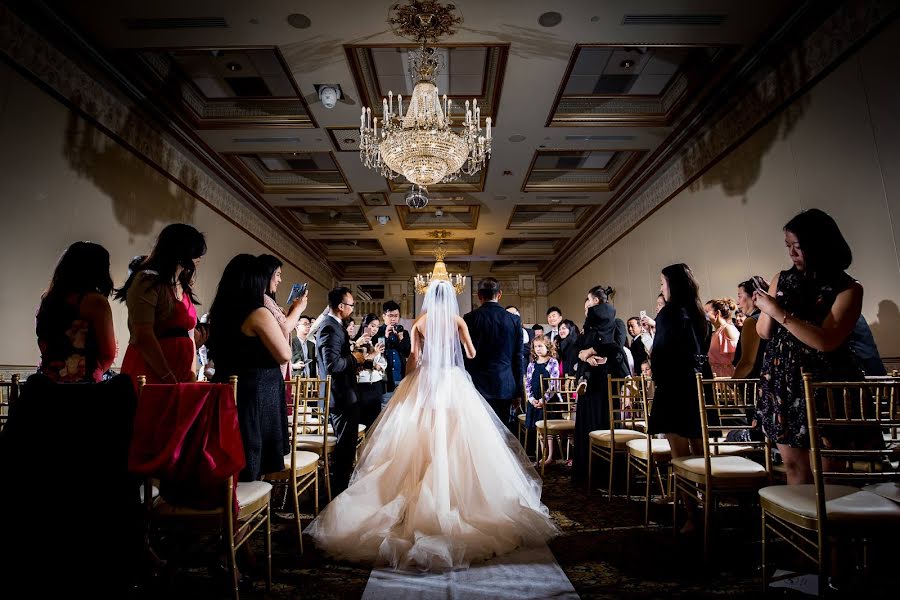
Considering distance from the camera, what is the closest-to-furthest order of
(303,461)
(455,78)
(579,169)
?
(303,461)
(455,78)
(579,169)

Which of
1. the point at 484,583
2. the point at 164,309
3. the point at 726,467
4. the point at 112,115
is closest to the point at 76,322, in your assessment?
the point at 164,309

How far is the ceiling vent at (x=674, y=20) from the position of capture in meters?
4.39

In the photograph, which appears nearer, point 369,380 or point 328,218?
point 369,380

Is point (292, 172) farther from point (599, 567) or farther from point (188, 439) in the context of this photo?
point (599, 567)

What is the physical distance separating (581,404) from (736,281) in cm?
252

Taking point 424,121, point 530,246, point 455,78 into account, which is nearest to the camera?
point 424,121

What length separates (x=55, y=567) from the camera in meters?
1.60

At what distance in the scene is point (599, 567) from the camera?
2371 mm

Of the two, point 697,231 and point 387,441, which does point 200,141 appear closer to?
point 387,441

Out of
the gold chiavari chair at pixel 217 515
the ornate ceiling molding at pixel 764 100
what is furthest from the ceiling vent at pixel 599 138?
the gold chiavari chair at pixel 217 515

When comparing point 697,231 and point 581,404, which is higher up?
point 697,231

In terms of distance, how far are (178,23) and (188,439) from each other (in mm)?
4314

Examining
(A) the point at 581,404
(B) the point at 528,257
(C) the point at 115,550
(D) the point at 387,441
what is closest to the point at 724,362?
(A) the point at 581,404

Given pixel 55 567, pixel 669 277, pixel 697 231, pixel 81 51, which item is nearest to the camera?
pixel 55 567
